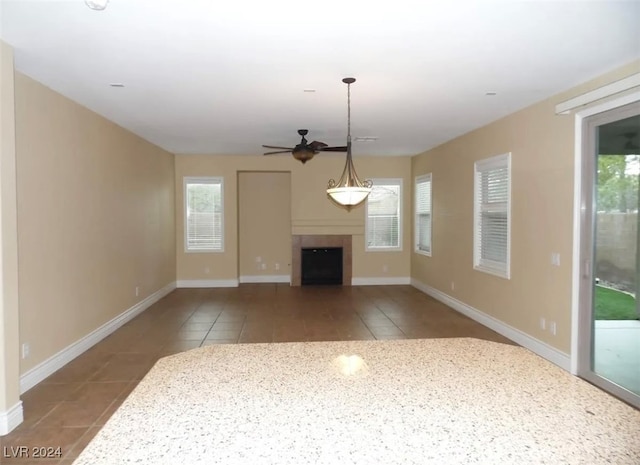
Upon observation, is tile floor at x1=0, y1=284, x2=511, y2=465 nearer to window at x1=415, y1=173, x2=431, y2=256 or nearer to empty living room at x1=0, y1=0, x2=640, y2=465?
empty living room at x1=0, y1=0, x2=640, y2=465

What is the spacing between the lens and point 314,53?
2.97 m

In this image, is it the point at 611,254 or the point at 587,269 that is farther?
the point at 587,269

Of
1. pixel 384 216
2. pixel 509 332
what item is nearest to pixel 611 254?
pixel 509 332

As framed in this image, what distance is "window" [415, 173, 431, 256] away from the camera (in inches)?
293

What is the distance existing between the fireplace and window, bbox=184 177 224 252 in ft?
4.70

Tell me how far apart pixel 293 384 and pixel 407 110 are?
12.7 ft

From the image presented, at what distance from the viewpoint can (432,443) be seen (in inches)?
40.8

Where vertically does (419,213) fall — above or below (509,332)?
above

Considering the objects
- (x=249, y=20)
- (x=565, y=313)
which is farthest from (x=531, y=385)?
(x=565, y=313)

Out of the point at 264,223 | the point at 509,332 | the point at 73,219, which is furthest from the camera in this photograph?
the point at 264,223

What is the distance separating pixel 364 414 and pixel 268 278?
7.57 m

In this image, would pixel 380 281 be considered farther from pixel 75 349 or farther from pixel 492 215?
pixel 75 349

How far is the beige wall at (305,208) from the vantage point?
791 cm

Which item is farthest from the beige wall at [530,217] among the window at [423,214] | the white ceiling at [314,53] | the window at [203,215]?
the window at [203,215]
